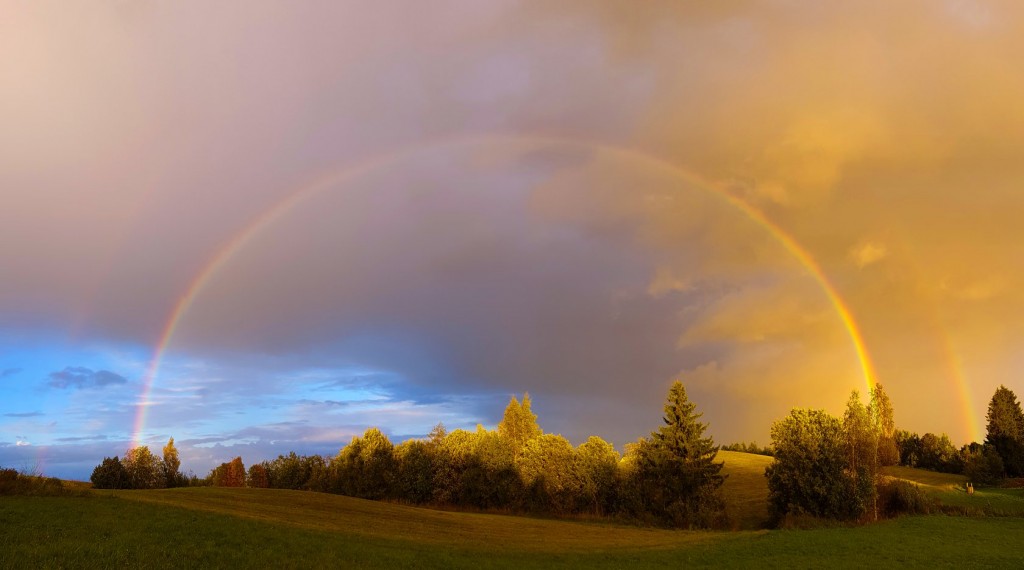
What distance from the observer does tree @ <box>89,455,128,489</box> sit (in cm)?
10831

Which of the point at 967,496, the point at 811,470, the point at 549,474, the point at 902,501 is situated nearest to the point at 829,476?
the point at 811,470

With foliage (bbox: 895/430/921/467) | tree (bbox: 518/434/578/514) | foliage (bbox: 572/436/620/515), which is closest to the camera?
foliage (bbox: 572/436/620/515)

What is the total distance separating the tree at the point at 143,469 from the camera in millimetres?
112750

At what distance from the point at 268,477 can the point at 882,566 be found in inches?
5371

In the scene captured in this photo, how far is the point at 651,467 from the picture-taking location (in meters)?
80.0

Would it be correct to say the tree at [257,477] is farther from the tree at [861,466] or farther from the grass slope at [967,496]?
the grass slope at [967,496]

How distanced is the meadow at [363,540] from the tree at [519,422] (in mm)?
80597

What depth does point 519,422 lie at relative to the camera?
148625mm

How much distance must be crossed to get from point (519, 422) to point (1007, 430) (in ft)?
388

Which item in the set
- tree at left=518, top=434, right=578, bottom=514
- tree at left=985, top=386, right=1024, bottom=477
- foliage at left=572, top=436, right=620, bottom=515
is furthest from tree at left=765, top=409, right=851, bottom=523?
tree at left=985, top=386, right=1024, bottom=477

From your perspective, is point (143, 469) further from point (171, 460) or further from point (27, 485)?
point (27, 485)

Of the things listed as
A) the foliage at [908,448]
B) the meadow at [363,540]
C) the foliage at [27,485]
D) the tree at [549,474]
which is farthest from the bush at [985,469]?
the foliage at [27,485]

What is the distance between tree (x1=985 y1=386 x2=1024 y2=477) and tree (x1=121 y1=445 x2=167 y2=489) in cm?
18724

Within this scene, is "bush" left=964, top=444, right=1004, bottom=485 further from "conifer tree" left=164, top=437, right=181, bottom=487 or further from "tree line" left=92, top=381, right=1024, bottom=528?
"conifer tree" left=164, top=437, right=181, bottom=487
